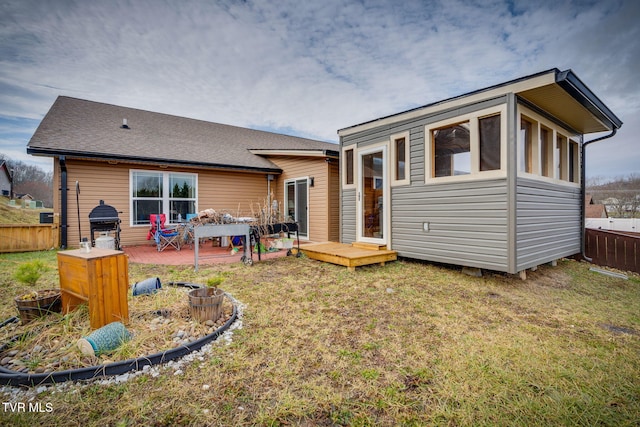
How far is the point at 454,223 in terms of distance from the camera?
15.8ft

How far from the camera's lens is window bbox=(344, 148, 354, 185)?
670cm

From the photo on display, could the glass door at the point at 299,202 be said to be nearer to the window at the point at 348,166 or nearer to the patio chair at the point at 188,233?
the window at the point at 348,166

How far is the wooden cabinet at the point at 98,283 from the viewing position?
228cm

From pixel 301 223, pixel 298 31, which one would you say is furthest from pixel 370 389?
pixel 298 31

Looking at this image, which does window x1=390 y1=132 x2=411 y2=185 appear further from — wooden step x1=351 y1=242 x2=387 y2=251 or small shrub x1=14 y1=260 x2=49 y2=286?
small shrub x1=14 y1=260 x2=49 y2=286

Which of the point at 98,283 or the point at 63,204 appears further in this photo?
the point at 63,204

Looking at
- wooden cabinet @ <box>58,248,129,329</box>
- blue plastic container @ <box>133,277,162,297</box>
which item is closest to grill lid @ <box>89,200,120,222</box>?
blue plastic container @ <box>133,277,162,297</box>

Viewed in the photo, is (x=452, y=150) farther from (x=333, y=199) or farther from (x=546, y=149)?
(x=333, y=199)

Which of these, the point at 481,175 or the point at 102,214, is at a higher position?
the point at 481,175

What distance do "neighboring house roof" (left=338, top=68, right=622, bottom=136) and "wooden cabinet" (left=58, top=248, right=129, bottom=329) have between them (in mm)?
5063

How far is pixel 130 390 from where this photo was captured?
70.2 inches

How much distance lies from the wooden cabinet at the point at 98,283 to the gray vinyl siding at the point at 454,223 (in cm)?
460

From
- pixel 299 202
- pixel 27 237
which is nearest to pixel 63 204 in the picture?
pixel 27 237

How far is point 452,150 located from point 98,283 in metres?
5.15
